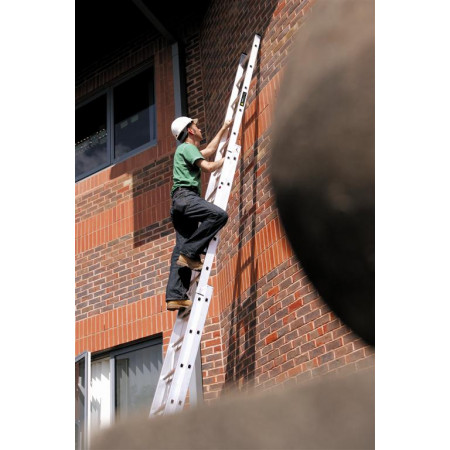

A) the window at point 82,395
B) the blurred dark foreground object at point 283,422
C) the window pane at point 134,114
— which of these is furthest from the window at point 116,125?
the blurred dark foreground object at point 283,422

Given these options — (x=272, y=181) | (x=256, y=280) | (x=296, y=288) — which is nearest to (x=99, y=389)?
(x=256, y=280)

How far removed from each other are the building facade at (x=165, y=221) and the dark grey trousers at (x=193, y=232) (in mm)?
459

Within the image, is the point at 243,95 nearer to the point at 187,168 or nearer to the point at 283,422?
the point at 187,168

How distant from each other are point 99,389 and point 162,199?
7.18ft

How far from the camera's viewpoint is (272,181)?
362 centimetres

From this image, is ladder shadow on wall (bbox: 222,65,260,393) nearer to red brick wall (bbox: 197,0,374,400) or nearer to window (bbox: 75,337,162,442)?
red brick wall (bbox: 197,0,374,400)

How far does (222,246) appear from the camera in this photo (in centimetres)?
793

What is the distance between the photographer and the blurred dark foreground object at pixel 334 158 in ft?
10.4

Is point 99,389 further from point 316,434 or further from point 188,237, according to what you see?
point 316,434

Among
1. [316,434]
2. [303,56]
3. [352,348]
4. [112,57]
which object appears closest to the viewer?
[316,434]

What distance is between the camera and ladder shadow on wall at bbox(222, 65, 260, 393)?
6797mm

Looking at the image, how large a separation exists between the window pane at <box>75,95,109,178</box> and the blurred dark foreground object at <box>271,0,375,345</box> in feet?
22.3

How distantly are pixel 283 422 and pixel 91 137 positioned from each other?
25.8 ft

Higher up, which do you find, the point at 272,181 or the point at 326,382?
the point at 272,181
